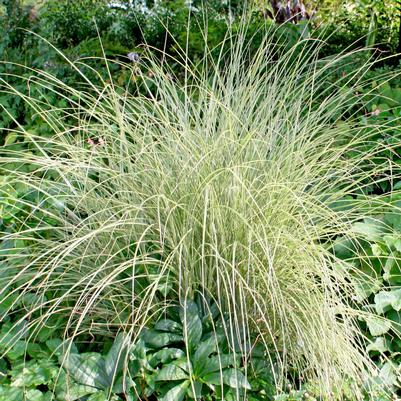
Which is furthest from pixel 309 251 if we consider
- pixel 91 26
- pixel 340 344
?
pixel 91 26

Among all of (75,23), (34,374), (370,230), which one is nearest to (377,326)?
(370,230)

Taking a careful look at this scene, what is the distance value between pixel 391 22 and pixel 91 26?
2.64 m

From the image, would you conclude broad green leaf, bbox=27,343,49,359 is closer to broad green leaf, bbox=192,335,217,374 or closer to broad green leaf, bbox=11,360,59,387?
broad green leaf, bbox=11,360,59,387

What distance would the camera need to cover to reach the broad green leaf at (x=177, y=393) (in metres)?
1.76

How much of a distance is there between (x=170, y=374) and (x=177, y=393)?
6cm

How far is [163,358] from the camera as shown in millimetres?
1876

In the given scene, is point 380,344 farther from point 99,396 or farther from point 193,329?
point 99,396

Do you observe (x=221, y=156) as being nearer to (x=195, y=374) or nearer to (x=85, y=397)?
(x=195, y=374)

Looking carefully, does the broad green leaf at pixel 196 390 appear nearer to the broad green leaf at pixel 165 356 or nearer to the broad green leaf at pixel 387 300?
the broad green leaf at pixel 165 356

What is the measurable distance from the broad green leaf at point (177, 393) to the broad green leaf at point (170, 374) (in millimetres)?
21

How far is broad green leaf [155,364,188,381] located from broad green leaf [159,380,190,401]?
0.07 ft

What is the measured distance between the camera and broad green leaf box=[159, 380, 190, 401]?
1.76 m

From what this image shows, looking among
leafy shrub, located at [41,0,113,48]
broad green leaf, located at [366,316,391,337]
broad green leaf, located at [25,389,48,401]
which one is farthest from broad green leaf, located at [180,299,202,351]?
leafy shrub, located at [41,0,113,48]

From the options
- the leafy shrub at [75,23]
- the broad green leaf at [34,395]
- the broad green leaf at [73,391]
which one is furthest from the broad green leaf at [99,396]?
the leafy shrub at [75,23]
